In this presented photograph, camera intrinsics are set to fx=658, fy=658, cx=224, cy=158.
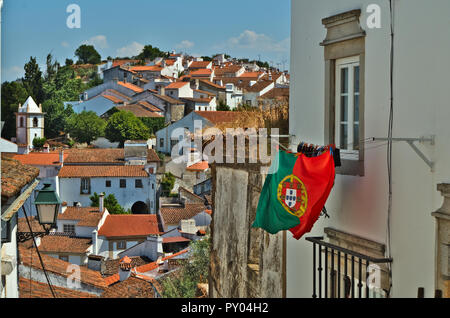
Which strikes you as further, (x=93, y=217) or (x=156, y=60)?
(x=156, y=60)

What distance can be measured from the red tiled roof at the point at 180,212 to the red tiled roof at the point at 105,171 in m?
7.07

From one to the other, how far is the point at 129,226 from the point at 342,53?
1596 inches

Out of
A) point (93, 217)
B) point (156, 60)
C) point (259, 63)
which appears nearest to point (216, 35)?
point (93, 217)

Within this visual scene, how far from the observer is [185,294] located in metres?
21.2

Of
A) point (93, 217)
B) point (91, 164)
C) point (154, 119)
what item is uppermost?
point (154, 119)

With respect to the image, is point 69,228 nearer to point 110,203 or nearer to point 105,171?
point 110,203

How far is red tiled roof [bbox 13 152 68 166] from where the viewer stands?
4678 cm

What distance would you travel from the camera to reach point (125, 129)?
57.8 metres

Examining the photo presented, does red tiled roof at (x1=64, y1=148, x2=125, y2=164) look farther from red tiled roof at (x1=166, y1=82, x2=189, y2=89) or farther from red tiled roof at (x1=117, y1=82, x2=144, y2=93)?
red tiled roof at (x1=117, y1=82, x2=144, y2=93)

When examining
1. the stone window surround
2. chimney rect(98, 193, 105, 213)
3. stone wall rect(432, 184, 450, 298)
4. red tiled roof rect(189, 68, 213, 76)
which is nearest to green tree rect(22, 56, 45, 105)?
chimney rect(98, 193, 105, 213)

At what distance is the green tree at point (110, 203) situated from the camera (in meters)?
52.1
